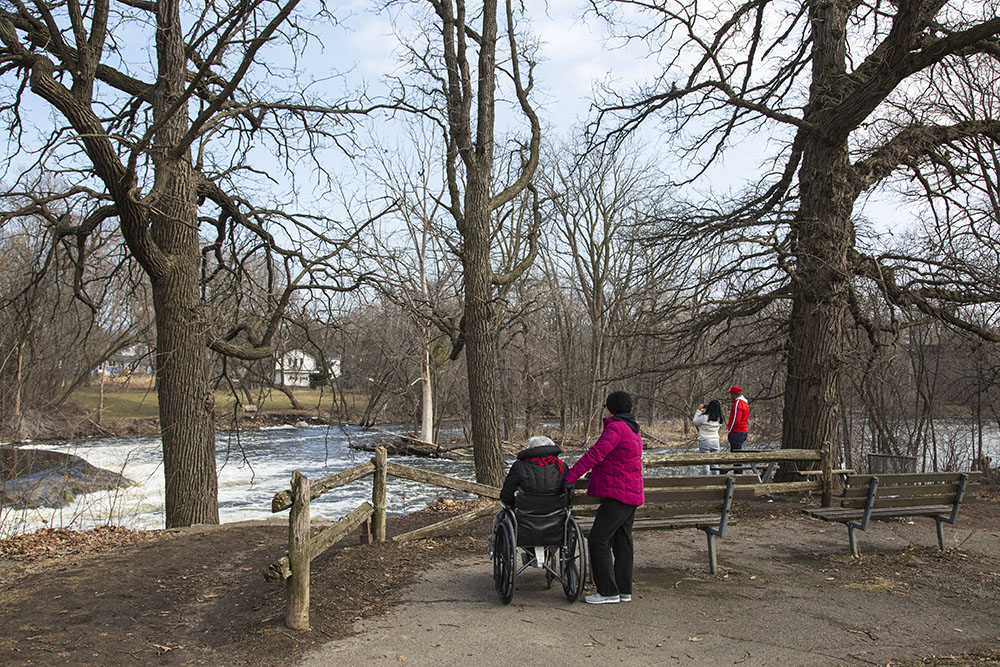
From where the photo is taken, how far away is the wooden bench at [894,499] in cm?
767

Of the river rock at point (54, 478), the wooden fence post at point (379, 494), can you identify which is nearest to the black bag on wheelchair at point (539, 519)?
the wooden fence post at point (379, 494)

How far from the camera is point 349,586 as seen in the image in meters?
6.15

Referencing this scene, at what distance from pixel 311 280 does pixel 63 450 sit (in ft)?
64.2

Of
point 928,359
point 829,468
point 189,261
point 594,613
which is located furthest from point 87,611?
point 928,359

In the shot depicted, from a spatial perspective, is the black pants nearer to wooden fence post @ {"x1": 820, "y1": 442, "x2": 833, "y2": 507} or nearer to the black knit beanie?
the black knit beanie

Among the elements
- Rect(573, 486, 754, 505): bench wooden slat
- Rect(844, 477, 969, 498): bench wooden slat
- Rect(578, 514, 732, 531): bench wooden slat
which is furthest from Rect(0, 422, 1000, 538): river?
Rect(844, 477, 969, 498): bench wooden slat

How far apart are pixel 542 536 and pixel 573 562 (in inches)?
12.1

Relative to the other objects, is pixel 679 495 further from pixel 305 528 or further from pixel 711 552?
pixel 305 528

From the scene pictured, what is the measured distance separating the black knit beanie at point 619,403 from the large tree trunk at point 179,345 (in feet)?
20.0

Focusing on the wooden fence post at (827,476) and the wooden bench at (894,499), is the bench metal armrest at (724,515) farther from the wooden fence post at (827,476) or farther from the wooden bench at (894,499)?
the wooden fence post at (827,476)

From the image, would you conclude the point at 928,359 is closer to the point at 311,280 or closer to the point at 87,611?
the point at 311,280

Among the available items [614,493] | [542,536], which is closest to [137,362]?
[542,536]

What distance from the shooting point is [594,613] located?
5629 mm

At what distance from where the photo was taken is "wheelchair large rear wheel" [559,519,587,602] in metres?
5.80
